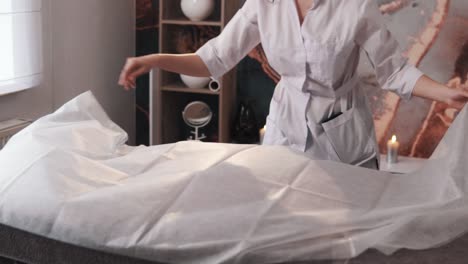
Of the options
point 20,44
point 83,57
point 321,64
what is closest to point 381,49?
point 321,64

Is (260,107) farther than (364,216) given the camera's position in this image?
Yes

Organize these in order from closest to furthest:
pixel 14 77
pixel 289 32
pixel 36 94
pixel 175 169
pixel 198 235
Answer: pixel 198 235 → pixel 175 169 → pixel 289 32 → pixel 14 77 → pixel 36 94

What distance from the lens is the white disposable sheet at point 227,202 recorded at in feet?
3.54

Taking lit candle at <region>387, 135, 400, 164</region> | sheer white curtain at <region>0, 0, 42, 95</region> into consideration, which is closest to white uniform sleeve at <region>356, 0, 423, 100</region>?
lit candle at <region>387, 135, 400, 164</region>

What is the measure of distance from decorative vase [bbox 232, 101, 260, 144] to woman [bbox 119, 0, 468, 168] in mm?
1484

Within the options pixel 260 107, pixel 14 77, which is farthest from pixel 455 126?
pixel 260 107

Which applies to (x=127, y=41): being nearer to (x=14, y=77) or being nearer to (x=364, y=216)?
(x=14, y=77)

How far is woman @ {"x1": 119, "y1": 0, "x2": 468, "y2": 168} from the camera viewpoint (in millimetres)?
1783

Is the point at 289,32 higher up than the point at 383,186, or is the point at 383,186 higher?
the point at 289,32

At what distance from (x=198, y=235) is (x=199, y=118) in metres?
2.51

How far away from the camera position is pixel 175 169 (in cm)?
131

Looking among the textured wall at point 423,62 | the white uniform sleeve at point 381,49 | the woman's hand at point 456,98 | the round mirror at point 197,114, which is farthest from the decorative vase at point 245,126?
the woman's hand at point 456,98

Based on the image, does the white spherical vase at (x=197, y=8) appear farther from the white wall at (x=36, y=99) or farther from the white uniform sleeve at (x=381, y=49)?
→ the white uniform sleeve at (x=381, y=49)

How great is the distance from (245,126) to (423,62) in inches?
37.9
